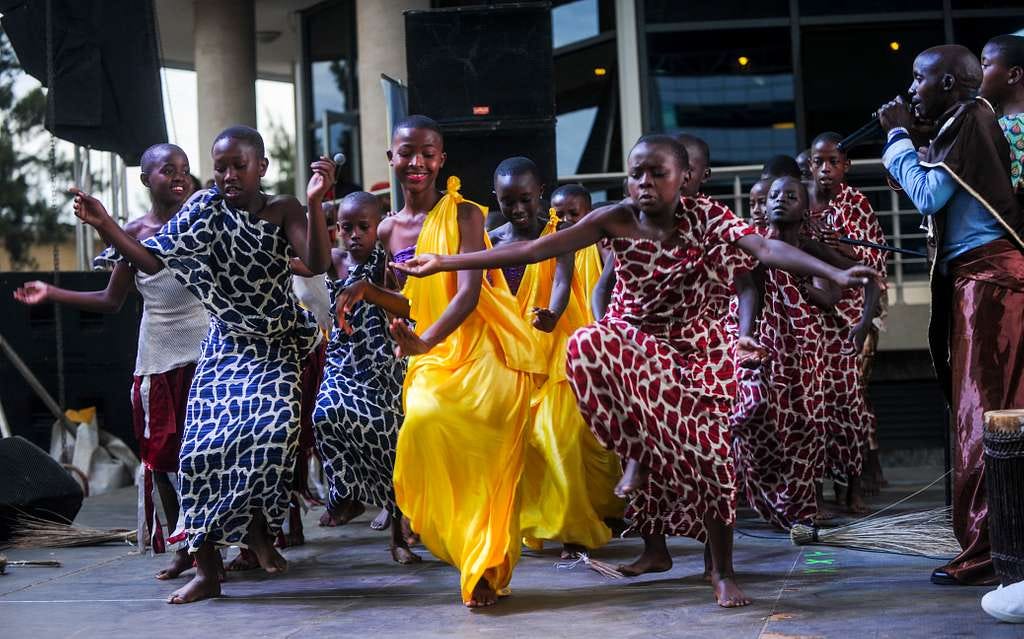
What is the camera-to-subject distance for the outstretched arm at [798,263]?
4.65m

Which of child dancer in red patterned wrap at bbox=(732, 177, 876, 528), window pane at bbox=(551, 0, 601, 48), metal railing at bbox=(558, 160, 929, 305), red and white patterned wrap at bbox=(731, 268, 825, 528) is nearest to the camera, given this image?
child dancer in red patterned wrap at bbox=(732, 177, 876, 528)

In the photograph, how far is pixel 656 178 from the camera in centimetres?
521

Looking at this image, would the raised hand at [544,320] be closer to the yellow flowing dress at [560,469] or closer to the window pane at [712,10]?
the yellow flowing dress at [560,469]

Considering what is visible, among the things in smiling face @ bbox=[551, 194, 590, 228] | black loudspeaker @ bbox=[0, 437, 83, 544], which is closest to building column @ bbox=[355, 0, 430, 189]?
black loudspeaker @ bbox=[0, 437, 83, 544]

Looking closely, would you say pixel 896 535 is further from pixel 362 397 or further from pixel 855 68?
pixel 855 68

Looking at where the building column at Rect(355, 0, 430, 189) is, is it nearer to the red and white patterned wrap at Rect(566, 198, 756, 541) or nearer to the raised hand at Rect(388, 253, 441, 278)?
the red and white patterned wrap at Rect(566, 198, 756, 541)

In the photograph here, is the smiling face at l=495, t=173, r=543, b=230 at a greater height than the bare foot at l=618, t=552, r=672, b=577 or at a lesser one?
greater

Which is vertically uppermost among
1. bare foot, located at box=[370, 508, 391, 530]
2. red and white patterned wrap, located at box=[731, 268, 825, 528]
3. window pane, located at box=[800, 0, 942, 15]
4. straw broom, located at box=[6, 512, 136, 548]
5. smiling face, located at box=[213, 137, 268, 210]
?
window pane, located at box=[800, 0, 942, 15]

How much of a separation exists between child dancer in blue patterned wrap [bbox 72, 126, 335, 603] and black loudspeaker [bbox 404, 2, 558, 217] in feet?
7.69

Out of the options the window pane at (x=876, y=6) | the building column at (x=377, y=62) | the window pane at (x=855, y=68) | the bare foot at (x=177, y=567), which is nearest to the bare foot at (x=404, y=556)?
the bare foot at (x=177, y=567)

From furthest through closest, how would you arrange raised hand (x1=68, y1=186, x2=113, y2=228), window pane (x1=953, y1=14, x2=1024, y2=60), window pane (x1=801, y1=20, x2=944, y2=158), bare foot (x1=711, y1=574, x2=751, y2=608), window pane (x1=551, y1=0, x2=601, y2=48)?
1. window pane (x1=551, y1=0, x2=601, y2=48)
2. window pane (x1=801, y1=20, x2=944, y2=158)
3. window pane (x1=953, y1=14, x2=1024, y2=60)
4. raised hand (x1=68, y1=186, x2=113, y2=228)
5. bare foot (x1=711, y1=574, x2=751, y2=608)

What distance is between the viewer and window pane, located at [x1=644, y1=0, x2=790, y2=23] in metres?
13.4

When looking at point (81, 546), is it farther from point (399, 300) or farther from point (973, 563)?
point (973, 563)

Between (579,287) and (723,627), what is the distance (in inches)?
117
